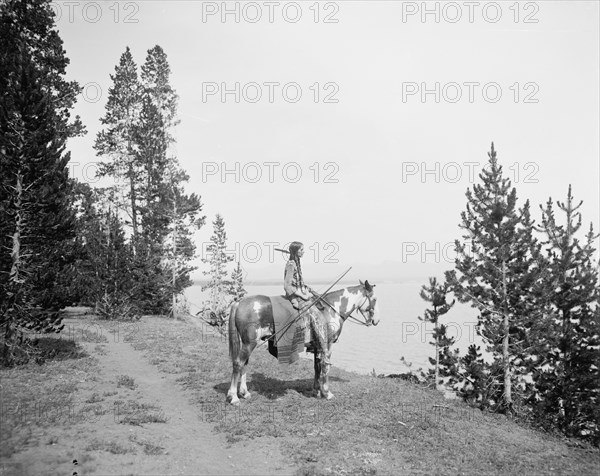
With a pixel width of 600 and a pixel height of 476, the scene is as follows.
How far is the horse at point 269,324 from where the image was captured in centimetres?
1101

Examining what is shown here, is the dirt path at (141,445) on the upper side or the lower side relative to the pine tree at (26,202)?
lower

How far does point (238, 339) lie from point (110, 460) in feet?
15.0

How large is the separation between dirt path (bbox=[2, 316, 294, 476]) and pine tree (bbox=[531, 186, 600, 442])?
13666mm

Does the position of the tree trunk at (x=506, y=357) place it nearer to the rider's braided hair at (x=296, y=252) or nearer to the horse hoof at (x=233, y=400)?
the rider's braided hair at (x=296, y=252)

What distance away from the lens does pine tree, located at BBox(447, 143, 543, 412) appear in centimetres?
1557

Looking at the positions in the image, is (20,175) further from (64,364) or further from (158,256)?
(158,256)

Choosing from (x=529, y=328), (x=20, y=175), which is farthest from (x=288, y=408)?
(x=20, y=175)

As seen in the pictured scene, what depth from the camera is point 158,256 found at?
31.2 meters

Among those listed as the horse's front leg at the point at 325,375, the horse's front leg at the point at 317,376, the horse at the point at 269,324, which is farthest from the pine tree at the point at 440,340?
the horse's front leg at the point at 325,375

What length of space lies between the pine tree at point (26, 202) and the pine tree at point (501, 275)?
1681cm

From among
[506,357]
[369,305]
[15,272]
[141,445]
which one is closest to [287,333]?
[369,305]

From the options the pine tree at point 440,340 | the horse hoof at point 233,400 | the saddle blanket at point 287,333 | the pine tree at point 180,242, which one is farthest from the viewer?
the pine tree at point 180,242

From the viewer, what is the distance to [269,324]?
37.1 ft

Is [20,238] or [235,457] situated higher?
[20,238]
